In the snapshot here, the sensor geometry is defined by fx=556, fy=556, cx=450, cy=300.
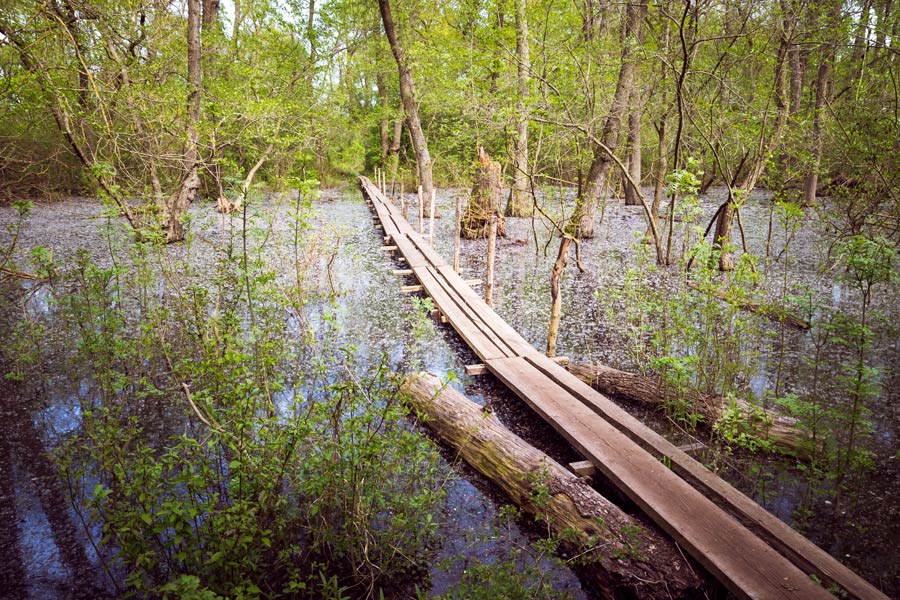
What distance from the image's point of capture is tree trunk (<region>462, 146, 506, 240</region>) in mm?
11367

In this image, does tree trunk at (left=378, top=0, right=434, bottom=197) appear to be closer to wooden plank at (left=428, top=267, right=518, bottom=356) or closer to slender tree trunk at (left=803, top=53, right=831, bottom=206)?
wooden plank at (left=428, top=267, right=518, bottom=356)

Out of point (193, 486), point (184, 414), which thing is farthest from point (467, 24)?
point (193, 486)

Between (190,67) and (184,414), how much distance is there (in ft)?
24.7

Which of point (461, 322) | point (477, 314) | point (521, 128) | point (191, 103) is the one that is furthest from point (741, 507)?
point (521, 128)

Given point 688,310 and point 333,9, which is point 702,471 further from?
point 333,9

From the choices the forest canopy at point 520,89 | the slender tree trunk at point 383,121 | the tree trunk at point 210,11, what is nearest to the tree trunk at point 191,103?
the forest canopy at point 520,89

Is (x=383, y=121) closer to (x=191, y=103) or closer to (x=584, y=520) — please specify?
(x=191, y=103)

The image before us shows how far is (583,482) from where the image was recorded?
134 inches

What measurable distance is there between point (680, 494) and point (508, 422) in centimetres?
174

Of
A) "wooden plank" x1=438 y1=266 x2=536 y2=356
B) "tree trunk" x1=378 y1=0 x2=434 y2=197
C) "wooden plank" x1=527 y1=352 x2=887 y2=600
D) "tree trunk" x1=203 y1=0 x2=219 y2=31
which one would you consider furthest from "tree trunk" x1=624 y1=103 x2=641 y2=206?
"wooden plank" x1=527 y1=352 x2=887 y2=600

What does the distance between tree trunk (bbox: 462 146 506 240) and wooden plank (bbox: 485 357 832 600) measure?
726 centimetres

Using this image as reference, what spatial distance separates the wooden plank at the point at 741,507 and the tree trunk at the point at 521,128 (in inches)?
162

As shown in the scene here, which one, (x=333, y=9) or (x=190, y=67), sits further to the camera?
(x=333, y=9)

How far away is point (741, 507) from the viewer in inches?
122
